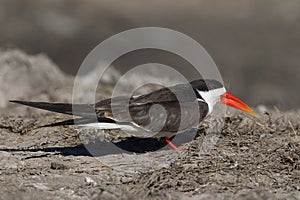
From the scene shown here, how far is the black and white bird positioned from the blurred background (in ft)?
17.9

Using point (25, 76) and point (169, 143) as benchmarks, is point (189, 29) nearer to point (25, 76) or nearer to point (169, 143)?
point (25, 76)

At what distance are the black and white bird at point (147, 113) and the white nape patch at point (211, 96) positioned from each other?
0.14 metres

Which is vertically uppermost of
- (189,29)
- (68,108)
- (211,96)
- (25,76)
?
(189,29)

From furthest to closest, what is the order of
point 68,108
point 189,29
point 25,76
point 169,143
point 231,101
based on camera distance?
point 189,29 → point 25,76 → point 231,101 → point 169,143 → point 68,108

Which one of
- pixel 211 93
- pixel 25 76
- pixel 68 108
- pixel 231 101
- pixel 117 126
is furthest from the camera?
pixel 25 76

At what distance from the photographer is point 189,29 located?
42.5ft

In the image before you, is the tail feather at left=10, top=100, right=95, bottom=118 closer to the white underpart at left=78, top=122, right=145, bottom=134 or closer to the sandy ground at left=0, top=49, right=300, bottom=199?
the white underpart at left=78, top=122, right=145, bottom=134

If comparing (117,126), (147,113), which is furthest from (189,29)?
(117,126)

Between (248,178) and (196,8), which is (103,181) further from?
(196,8)

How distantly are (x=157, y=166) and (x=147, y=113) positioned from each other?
1.93 feet

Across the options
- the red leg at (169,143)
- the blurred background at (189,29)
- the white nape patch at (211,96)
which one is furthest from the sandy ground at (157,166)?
the blurred background at (189,29)

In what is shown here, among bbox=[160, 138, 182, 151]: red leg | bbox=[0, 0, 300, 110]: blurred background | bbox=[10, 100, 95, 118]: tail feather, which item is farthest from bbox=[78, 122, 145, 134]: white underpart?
bbox=[0, 0, 300, 110]: blurred background

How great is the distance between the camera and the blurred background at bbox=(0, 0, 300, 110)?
1212 cm

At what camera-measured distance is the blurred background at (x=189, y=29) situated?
1212cm
